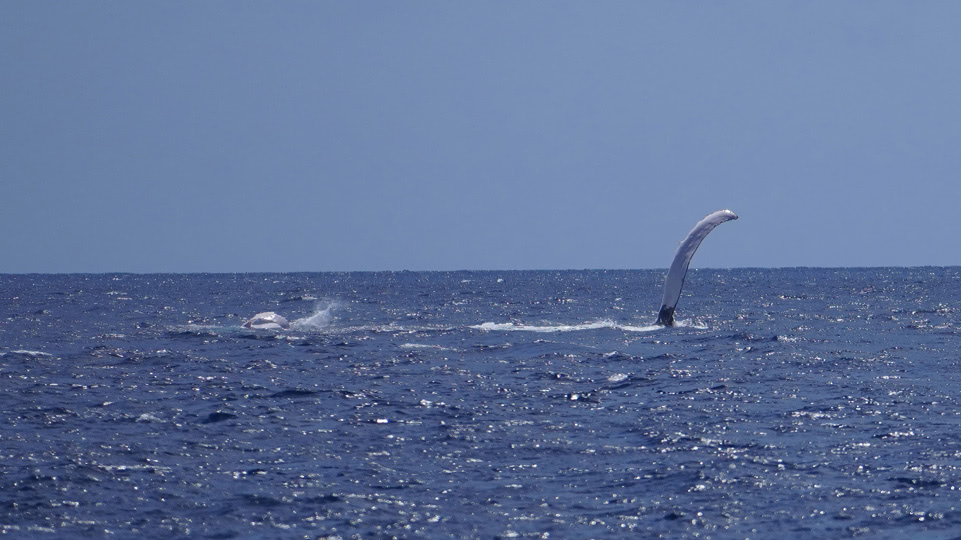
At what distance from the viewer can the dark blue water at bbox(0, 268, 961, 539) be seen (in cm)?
1315

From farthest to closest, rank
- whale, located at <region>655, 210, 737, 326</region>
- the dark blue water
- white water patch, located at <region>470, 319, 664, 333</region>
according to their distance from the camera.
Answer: white water patch, located at <region>470, 319, 664, 333</region> < whale, located at <region>655, 210, 737, 326</region> < the dark blue water

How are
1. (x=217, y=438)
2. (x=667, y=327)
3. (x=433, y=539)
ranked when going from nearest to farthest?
1. (x=433, y=539)
2. (x=217, y=438)
3. (x=667, y=327)

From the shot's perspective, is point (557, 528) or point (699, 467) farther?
point (699, 467)

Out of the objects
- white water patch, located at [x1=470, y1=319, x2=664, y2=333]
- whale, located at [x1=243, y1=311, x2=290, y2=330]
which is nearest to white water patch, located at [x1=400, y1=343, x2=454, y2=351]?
white water patch, located at [x1=470, y1=319, x2=664, y2=333]

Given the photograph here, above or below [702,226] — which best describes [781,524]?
below

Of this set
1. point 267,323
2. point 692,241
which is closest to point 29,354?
point 267,323

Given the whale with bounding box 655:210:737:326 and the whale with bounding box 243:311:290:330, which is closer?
the whale with bounding box 655:210:737:326

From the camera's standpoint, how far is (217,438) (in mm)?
18203

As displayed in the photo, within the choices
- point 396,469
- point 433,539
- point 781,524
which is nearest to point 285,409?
point 396,469

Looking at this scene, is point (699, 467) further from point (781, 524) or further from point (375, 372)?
point (375, 372)

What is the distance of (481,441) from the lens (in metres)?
17.9

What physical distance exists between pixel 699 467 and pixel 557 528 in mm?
3710

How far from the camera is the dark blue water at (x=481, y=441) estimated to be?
13148 mm

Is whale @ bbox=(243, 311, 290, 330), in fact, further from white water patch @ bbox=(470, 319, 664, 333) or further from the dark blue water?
the dark blue water
